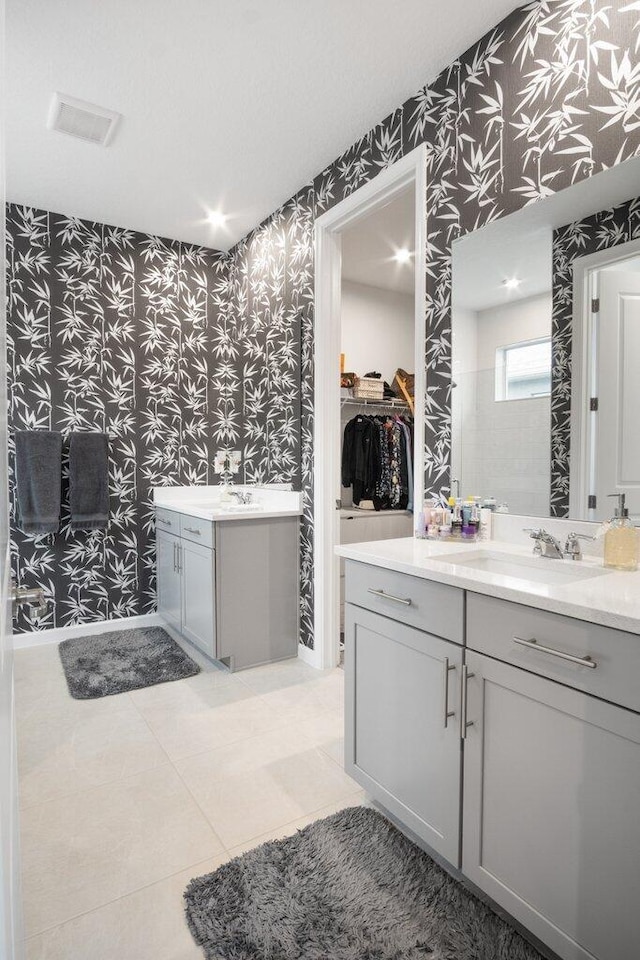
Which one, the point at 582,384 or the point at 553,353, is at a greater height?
the point at 553,353

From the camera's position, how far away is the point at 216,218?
342 centimetres

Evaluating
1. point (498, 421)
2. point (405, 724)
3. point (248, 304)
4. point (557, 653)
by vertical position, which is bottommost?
point (405, 724)

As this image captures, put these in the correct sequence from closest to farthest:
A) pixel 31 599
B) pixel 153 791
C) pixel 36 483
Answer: pixel 31 599
pixel 153 791
pixel 36 483

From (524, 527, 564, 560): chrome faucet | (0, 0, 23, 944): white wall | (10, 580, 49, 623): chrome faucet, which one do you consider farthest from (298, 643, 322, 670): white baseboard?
(0, 0, 23, 944): white wall

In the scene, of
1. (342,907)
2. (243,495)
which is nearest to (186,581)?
(243,495)

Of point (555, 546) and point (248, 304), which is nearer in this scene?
point (555, 546)

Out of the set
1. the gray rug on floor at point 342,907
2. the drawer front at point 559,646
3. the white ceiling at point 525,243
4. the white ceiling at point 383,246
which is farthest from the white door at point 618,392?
the white ceiling at point 383,246

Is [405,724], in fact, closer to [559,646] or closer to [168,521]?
[559,646]

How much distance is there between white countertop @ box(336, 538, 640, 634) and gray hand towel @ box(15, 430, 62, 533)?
7.51 feet

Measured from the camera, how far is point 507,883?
125cm

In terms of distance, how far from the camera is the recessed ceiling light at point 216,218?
3.36m

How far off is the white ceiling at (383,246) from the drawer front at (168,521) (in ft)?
6.51

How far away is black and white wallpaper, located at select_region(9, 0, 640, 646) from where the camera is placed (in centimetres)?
180

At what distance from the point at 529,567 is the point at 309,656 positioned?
1.73 m
